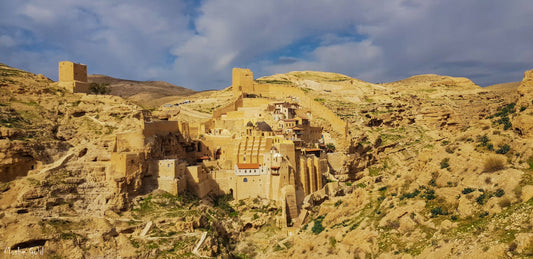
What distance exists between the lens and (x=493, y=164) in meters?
19.4

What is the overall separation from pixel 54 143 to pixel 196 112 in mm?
24955

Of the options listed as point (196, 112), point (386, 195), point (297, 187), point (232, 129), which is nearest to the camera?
point (386, 195)

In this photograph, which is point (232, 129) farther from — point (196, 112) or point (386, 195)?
point (386, 195)

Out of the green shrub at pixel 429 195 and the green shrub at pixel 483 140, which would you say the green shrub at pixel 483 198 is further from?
the green shrub at pixel 483 140

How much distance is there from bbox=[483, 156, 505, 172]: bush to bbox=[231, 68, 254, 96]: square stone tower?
45474 millimetres

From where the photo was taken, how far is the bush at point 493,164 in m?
19.2

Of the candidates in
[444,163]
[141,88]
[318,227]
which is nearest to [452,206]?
[444,163]

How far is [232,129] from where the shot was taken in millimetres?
47375

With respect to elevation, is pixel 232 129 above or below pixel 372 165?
above

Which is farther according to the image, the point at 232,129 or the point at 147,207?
the point at 232,129

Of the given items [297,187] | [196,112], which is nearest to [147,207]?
[297,187]

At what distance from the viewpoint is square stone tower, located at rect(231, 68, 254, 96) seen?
207 feet

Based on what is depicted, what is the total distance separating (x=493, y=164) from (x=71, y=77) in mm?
38665

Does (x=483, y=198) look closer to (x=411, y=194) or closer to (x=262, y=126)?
(x=411, y=194)
